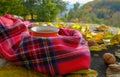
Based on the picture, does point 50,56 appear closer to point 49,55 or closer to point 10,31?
point 49,55

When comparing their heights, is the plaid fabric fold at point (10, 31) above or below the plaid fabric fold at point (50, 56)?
above

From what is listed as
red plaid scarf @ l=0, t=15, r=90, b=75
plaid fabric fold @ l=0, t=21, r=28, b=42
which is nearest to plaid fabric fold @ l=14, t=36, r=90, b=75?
red plaid scarf @ l=0, t=15, r=90, b=75

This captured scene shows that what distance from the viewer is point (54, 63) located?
1020mm

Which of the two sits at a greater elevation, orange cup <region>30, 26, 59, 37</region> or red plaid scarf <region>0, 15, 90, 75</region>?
orange cup <region>30, 26, 59, 37</region>

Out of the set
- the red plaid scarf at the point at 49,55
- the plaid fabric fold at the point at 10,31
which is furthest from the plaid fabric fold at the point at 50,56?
the plaid fabric fold at the point at 10,31

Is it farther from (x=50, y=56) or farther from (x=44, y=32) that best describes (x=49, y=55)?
(x=44, y=32)

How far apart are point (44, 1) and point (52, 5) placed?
562mm

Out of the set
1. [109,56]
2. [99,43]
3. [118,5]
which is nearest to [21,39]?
[109,56]

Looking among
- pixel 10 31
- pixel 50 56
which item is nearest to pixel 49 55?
pixel 50 56

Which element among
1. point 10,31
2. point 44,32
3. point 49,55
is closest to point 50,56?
point 49,55

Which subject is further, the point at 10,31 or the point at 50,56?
the point at 10,31

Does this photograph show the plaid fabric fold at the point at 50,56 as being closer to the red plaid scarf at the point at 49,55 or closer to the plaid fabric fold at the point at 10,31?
the red plaid scarf at the point at 49,55

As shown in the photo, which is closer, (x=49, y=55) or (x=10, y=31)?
(x=49, y=55)

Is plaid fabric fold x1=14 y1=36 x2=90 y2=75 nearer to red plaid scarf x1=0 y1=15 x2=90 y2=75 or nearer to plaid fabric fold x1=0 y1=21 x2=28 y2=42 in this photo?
red plaid scarf x1=0 y1=15 x2=90 y2=75
